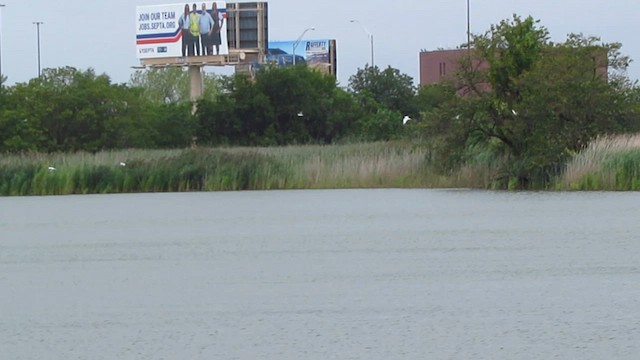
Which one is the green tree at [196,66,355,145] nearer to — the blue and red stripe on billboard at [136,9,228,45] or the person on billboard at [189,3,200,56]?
the person on billboard at [189,3,200,56]

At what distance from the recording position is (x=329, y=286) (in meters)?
12.3

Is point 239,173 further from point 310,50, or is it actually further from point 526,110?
point 310,50

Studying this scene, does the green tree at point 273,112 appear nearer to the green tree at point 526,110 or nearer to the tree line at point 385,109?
the tree line at point 385,109

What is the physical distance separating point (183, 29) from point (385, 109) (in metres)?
17.7

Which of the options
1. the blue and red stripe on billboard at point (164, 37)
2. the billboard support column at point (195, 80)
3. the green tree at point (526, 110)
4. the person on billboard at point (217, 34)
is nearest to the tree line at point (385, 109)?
the green tree at point (526, 110)

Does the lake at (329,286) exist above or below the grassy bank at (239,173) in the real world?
below

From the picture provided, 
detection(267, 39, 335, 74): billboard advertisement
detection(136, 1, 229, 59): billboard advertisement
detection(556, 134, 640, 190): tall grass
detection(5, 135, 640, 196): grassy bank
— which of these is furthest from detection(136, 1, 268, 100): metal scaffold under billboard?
detection(556, 134, 640, 190): tall grass

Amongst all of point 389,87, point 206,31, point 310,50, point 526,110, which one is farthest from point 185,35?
point 526,110

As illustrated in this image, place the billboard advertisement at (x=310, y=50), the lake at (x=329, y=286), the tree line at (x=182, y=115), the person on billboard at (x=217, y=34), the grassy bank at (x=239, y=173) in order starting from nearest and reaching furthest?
1. the lake at (x=329, y=286)
2. the grassy bank at (x=239, y=173)
3. the tree line at (x=182, y=115)
4. the person on billboard at (x=217, y=34)
5. the billboard advertisement at (x=310, y=50)

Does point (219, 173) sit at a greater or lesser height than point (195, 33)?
lesser

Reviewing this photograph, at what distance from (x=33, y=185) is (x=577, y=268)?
24405 millimetres

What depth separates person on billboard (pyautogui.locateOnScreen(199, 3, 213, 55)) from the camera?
7819 cm

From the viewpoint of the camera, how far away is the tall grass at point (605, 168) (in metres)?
29.5

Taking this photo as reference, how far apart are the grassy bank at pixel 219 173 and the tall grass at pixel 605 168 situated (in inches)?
168
